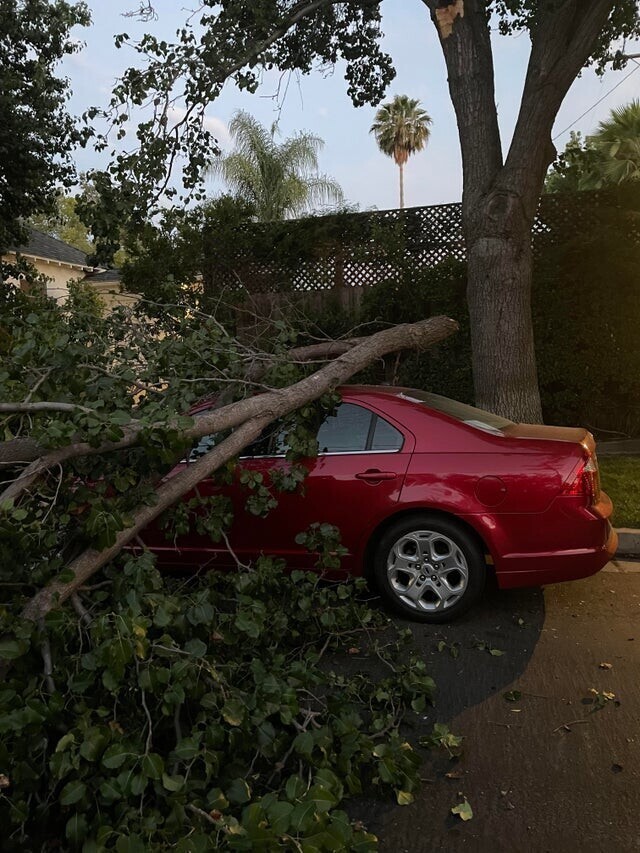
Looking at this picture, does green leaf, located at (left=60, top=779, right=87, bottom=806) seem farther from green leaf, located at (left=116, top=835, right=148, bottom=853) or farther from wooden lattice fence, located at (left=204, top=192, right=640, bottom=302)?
wooden lattice fence, located at (left=204, top=192, right=640, bottom=302)

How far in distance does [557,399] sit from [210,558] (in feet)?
22.1

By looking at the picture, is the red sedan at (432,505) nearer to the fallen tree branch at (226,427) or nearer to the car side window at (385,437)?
the car side window at (385,437)

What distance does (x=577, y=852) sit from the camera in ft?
7.89

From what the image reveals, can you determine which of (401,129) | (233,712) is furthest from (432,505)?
(401,129)

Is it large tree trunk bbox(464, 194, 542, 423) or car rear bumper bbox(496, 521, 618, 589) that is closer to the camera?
car rear bumper bbox(496, 521, 618, 589)

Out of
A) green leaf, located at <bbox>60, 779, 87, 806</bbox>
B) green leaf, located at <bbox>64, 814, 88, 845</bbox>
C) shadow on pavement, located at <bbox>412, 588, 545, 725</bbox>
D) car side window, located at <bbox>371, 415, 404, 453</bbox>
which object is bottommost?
shadow on pavement, located at <bbox>412, 588, 545, 725</bbox>

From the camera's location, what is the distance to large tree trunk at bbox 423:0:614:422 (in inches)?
279

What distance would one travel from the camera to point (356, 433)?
4.59 meters

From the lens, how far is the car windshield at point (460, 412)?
463 centimetres

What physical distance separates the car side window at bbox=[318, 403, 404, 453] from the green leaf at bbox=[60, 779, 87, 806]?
2.67 meters

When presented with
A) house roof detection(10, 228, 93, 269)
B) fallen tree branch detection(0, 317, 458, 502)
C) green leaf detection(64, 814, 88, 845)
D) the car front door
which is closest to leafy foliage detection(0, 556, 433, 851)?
green leaf detection(64, 814, 88, 845)

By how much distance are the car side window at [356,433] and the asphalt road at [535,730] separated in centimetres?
118

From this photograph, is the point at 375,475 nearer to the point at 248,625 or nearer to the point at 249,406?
the point at 249,406

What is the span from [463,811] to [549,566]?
190 centimetres
